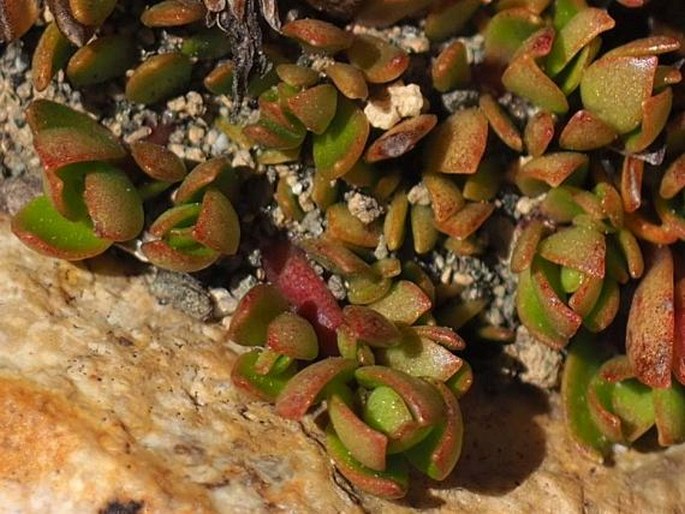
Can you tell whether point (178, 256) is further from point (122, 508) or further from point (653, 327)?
point (653, 327)

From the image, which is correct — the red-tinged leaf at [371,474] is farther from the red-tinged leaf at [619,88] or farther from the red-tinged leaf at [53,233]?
the red-tinged leaf at [619,88]

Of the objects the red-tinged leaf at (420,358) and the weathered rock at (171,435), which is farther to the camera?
the red-tinged leaf at (420,358)

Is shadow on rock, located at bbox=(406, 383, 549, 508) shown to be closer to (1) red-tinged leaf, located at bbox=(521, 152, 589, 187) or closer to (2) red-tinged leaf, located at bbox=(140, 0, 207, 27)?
(1) red-tinged leaf, located at bbox=(521, 152, 589, 187)

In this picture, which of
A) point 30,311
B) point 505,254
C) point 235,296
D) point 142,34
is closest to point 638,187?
point 505,254

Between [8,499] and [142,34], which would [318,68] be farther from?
[8,499]

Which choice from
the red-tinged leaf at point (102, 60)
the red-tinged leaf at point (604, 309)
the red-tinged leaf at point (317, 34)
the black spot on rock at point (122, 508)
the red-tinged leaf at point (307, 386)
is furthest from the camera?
the red-tinged leaf at point (604, 309)

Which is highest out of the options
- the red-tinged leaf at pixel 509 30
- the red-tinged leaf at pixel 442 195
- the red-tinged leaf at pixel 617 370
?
the red-tinged leaf at pixel 509 30

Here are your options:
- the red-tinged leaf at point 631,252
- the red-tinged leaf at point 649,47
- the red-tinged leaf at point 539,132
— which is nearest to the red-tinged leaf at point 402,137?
the red-tinged leaf at point 539,132

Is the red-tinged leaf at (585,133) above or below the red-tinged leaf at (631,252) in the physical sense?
above
